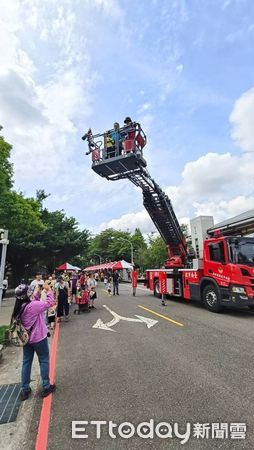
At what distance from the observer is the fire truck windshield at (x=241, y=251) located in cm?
979

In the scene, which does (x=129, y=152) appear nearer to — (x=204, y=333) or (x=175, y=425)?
(x=204, y=333)

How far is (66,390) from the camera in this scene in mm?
4285

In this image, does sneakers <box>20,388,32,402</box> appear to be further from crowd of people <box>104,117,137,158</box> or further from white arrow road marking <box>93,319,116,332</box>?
crowd of people <box>104,117,137,158</box>

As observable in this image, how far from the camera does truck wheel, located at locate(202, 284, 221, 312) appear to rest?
10216mm

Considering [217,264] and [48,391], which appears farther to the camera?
[217,264]

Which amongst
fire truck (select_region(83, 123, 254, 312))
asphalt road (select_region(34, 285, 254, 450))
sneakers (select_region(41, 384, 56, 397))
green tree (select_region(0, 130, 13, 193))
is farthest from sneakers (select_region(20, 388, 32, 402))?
green tree (select_region(0, 130, 13, 193))

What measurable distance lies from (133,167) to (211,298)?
6204 millimetres

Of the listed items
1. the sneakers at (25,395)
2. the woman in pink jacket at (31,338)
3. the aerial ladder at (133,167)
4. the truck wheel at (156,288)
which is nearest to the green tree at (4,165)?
the aerial ladder at (133,167)

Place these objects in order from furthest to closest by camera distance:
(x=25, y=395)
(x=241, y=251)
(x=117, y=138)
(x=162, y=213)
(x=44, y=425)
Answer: (x=162, y=213) < (x=117, y=138) < (x=241, y=251) < (x=25, y=395) < (x=44, y=425)

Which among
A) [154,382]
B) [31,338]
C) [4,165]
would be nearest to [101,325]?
[154,382]

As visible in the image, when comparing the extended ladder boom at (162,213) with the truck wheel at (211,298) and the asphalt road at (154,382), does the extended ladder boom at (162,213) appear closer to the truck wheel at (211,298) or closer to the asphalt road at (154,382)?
the truck wheel at (211,298)

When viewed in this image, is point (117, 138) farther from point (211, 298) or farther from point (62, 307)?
point (211, 298)

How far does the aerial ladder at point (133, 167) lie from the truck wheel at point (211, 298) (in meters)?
3.74

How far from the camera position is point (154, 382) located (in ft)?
14.4
